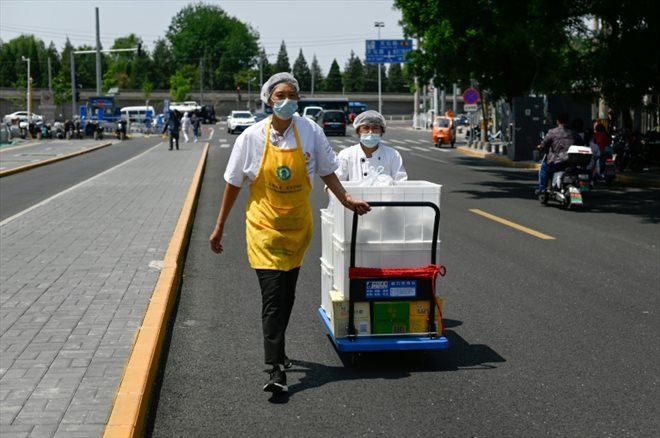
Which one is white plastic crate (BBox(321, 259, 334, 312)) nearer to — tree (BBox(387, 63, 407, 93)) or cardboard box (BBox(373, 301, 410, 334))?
cardboard box (BBox(373, 301, 410, 334))

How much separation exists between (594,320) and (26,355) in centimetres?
441

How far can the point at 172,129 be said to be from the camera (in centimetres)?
4281

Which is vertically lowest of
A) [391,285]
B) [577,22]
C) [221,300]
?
[221,300]

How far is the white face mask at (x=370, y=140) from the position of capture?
7465mm

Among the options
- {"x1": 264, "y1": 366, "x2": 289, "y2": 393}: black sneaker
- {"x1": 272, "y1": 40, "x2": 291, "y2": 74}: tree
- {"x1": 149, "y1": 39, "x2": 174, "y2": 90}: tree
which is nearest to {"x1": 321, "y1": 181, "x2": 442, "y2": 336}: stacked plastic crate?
{"x1": 264, "y1": 366, "x2": 289, "y2": 393}: black sneaker

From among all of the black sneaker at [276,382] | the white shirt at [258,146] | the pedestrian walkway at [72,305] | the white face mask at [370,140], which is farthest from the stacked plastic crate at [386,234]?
the pedestrian walkway at [72,305]

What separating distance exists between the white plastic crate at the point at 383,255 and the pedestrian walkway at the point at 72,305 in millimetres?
1529

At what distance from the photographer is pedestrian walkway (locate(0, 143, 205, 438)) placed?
504 centimetres

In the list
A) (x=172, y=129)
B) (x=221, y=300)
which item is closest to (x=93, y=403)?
(x=221, y=300)

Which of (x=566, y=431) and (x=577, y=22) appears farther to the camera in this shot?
(x=577, y=22)

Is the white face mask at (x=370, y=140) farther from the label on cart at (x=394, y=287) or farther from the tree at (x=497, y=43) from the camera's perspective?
the tree at (x=497, y=43)

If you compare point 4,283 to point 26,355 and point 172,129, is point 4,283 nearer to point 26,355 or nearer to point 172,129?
point 26,355

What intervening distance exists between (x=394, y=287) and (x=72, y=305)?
2.87m

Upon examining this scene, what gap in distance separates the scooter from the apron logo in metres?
12.1
